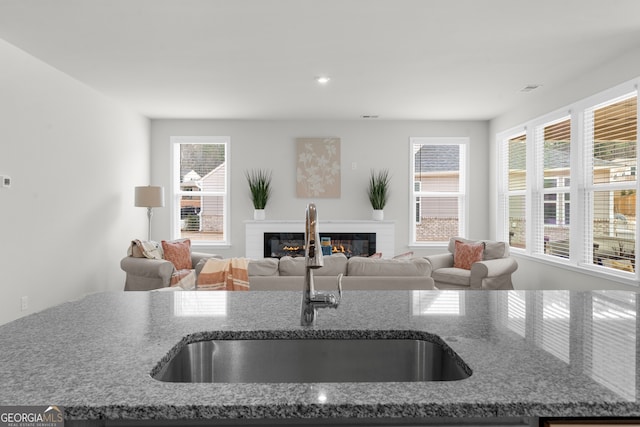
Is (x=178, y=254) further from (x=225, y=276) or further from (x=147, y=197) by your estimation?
(x=225, y=276)

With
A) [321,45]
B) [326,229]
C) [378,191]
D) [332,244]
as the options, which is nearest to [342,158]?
[378,191]

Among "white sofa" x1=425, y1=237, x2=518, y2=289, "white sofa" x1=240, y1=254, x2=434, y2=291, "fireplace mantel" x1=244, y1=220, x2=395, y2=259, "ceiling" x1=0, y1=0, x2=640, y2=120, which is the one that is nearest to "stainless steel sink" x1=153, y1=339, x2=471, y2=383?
"white sofa" x1=240, y1=254, x2=434, y2=291

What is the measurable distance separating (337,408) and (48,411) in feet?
1.57

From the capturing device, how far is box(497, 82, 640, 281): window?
437cm

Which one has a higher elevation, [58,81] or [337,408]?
[58,81]

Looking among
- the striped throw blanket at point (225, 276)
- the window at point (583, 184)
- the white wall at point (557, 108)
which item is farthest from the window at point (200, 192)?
the window at point (583, 184)

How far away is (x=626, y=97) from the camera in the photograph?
434 cm

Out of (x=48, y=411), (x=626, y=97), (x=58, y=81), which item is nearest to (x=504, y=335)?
(x=48, y=411)

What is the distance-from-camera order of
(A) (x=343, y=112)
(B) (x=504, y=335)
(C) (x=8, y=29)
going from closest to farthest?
1. (B) (x=504, y=335)
2. (C) (x=8, y=29)
3. (A) (x=343, y=112)

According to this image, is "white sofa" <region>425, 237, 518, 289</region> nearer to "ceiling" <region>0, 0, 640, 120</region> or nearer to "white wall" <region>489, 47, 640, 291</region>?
"white wall" <region>489, 47, 640, 291</region>

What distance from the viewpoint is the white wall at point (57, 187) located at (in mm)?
4086

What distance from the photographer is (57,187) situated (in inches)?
189

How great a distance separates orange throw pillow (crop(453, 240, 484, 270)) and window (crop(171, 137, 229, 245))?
367 cm

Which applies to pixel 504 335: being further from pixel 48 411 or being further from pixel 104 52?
pixel 104 52
